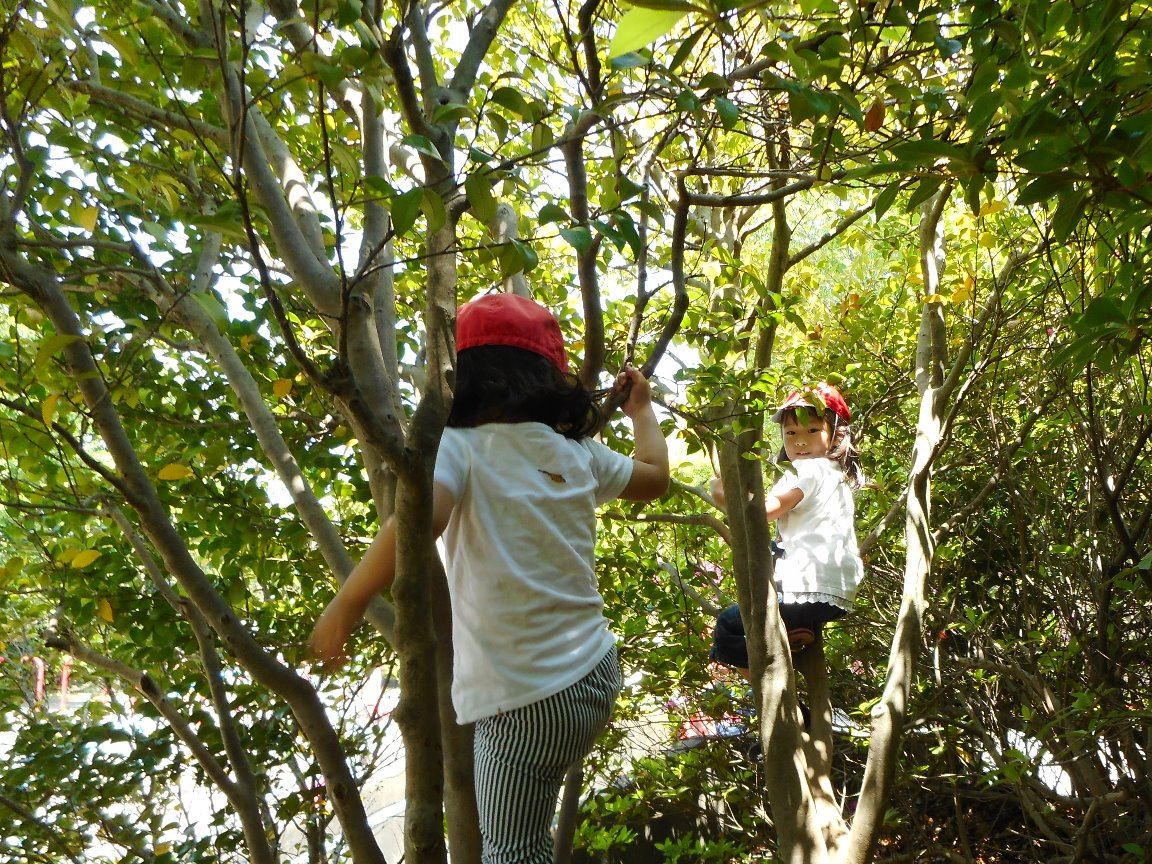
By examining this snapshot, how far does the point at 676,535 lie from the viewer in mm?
4223

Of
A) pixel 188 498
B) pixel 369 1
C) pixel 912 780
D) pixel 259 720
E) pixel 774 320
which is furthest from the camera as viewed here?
pixel 912 780

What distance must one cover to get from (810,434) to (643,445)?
70.4 inches

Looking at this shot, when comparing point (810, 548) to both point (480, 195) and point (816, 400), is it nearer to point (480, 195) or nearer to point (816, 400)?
point (816, 400)

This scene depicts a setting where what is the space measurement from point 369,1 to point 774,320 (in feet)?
4.64

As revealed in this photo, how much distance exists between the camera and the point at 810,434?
360 centimetres

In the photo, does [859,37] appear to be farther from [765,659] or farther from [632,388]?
[765,659]

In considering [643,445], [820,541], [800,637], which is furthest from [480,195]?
[800,637]

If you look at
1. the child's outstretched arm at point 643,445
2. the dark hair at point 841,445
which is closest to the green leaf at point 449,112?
the child's outstretched arm at point 643,445

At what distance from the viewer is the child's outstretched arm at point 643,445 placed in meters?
1.97

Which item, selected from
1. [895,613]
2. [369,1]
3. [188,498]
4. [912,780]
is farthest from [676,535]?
[369,1]

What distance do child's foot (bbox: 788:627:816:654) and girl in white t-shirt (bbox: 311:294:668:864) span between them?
1.86 meters

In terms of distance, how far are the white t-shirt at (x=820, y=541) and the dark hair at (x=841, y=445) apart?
5cm

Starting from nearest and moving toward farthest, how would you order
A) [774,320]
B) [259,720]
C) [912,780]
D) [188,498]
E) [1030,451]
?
[774,320] < [188,498] < [259,720] < [1030,451] < [912,780]

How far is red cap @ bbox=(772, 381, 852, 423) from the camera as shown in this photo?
3.11 m
